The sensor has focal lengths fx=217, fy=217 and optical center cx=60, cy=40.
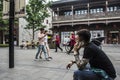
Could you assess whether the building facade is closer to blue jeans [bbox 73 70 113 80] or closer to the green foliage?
the green foliage

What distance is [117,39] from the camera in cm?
3356

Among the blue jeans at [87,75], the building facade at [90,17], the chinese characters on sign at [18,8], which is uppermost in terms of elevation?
the building facade at [90,17]

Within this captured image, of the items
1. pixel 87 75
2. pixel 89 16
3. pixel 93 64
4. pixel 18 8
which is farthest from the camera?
pixel 89 16

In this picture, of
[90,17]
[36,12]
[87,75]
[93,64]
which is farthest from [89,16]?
[87,75]

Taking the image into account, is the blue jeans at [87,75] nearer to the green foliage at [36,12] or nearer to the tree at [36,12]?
the tree at [36,12]

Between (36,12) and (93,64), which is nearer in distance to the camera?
(93,64)

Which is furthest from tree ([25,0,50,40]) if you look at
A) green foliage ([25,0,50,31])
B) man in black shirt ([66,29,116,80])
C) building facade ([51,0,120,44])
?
man in black shirt ([66,29,116,80])

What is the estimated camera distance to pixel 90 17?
34.6m

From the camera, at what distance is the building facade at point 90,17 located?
3353cm

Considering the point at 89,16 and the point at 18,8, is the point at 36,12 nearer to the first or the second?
the point at 89,16

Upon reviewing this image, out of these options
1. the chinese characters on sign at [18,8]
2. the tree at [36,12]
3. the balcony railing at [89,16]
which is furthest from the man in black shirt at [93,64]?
the balcony railing at [89,16]

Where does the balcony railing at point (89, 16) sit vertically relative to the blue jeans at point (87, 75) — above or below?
above

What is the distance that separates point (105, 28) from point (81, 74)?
1255 inches

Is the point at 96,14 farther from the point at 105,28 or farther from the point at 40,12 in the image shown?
the point at 40,12
